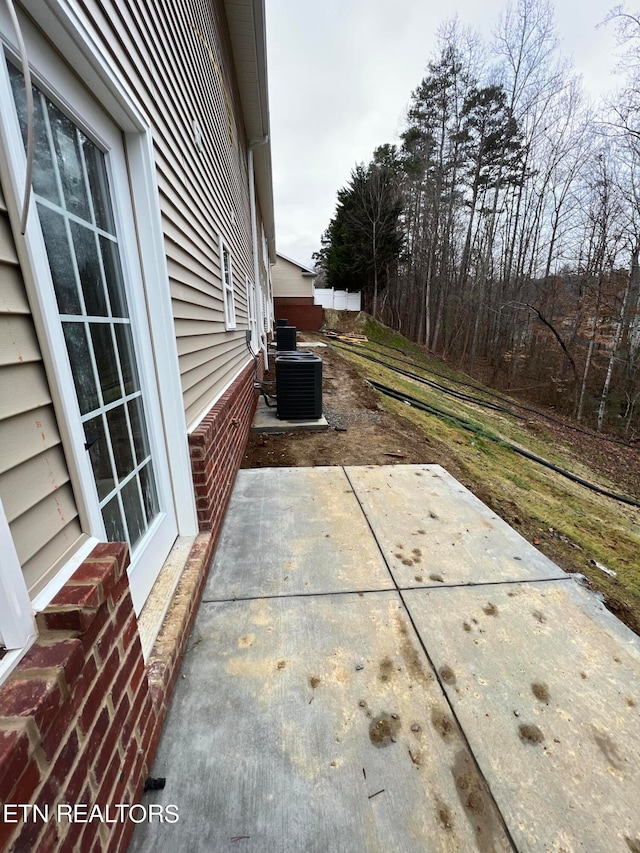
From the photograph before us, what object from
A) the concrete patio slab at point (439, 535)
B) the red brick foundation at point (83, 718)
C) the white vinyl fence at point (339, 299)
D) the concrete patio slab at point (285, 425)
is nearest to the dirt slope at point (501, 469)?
the concrete patio slab at point (285, 425)

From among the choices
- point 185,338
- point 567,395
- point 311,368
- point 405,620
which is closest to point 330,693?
point 405,620

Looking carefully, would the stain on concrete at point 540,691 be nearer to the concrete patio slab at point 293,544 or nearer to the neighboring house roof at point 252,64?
the concrete patio slab at point 293,544

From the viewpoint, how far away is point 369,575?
2324mm

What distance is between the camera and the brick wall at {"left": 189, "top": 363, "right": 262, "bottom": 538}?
7.68ft

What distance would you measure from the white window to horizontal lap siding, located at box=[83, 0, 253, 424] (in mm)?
142

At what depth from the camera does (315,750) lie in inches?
54.9

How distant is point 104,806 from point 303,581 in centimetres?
134

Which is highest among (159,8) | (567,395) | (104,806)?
(159,8)

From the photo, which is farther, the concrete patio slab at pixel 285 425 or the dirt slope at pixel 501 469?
the concrete patio slab at pixel 285 425

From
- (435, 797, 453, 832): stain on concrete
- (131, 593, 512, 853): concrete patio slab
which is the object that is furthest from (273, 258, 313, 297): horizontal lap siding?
(435, 797, 453, 832): stain on concrete

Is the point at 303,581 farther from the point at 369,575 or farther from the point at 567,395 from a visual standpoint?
the point at 567,395

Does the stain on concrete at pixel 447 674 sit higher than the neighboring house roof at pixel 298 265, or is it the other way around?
the neighboring house roof at pixel 298 265

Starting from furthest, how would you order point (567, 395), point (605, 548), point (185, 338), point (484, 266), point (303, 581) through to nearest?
point (484, 266)
point (567, 395)
point (605, 548)
point (185, 338)
point (303, 581)

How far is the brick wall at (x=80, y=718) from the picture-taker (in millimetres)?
730
